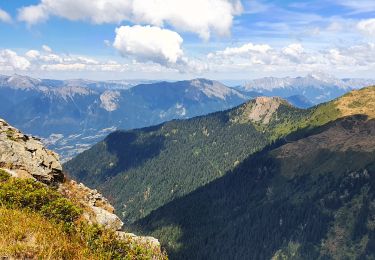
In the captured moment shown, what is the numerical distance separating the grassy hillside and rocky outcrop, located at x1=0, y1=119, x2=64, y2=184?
41.5 ft

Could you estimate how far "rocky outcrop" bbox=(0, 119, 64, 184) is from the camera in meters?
40.4

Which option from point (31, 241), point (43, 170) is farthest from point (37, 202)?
point (43, 170)

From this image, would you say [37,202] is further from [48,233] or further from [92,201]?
[92,201]

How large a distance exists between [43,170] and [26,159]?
7.91ft

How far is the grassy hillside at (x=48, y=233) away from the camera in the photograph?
15141 millimetres

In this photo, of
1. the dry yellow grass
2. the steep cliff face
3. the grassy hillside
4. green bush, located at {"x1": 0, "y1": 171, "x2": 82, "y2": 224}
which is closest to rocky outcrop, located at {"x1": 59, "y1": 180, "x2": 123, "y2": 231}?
the steep cliff face

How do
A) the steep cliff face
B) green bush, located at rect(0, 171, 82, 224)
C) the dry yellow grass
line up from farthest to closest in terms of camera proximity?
the steep cliff face, green bush, located at rect(0, 171, 82, 224), the dry yellow grass

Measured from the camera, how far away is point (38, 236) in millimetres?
16078

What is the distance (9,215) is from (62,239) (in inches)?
134

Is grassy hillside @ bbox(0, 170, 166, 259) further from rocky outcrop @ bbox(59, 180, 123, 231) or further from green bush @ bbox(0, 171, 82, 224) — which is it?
rocky outcrop @ bbox(59, 180, 123, 231)

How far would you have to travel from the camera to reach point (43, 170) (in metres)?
42.7

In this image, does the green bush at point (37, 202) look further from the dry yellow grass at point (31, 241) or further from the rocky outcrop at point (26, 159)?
the rocky outcrop at point (26, 159)

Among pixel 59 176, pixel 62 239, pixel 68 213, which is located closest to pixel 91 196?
pixel 59 176

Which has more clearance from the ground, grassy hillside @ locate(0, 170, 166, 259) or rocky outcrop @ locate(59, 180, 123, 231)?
grassy hillside @ locate(0, 170, 166, 259)
